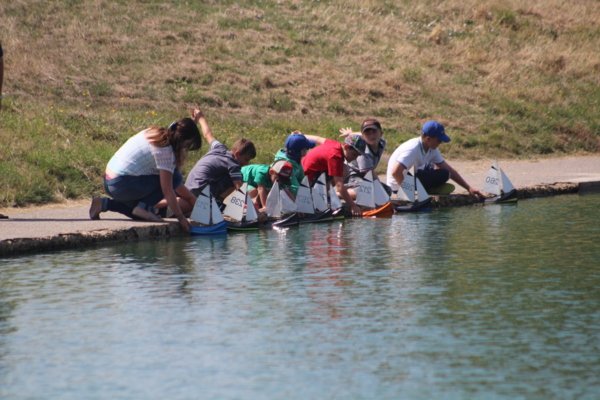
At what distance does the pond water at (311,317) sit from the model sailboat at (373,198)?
1449 mm

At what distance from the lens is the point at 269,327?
363 inches

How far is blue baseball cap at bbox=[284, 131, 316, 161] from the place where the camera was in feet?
49.4

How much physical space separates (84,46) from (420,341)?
19253 mm

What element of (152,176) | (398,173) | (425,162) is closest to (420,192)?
(398,173)

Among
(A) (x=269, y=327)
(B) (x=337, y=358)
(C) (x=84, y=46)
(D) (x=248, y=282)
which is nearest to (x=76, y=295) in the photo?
(D) (x=248, y=282)

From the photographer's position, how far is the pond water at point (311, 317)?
25.3ft

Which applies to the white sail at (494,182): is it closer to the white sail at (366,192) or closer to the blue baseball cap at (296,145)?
the white sail at (366,192)

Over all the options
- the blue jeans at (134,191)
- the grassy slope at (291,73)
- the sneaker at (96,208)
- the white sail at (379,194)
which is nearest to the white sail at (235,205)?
the blue jeans at (134,191)

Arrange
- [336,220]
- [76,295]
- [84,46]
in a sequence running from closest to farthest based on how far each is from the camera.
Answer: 1. [76,295]
2. [336,220]
3. [84,46]

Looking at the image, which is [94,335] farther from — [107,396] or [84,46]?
[84,46]

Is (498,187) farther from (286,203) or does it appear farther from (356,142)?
(286,203)

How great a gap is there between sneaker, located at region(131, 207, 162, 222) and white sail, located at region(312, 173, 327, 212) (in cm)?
208

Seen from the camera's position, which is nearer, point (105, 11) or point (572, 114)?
point (572, 114)

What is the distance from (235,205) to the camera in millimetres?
14453
